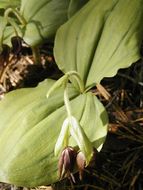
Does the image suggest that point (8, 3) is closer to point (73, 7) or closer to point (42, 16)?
point (42, 16)

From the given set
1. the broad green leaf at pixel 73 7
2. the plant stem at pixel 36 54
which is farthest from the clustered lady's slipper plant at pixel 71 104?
the plant stem at pixel 36 54

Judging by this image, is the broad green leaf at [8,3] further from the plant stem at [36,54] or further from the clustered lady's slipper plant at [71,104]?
the clustered lady's slipper plant at [71,104]

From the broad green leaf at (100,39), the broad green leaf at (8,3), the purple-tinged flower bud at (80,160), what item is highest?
the broad green leaf at (8,3)

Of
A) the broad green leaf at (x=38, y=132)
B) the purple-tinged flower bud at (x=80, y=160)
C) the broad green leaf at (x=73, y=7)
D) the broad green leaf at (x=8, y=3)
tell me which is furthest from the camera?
the broad green leaf at (x=8, y=3)

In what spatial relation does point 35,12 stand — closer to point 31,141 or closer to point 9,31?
point 9,31

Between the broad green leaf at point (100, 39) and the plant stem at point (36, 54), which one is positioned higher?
the broad green leaf at point (100, 39)

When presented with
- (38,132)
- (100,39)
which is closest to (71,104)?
(38,132)

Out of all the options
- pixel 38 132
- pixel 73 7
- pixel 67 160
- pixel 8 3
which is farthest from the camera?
pixel 8 3
